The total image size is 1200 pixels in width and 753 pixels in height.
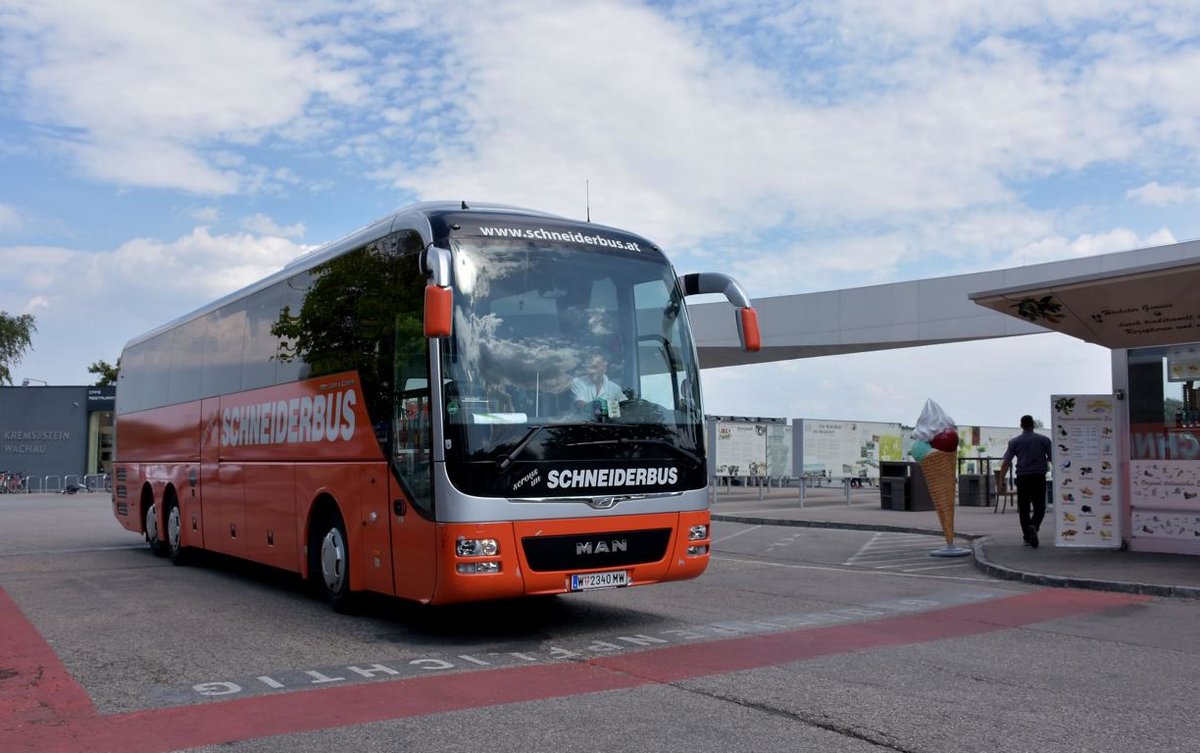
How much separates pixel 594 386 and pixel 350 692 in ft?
10.0

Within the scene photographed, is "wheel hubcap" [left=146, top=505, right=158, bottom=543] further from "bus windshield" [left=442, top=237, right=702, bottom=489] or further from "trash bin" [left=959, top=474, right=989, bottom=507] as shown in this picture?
"trash bin" [left=959, top=474, right=989, bottom=507]

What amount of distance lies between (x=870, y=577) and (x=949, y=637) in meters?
4.64

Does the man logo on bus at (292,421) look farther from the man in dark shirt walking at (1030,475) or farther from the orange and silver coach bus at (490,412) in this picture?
the man in dark shirt walking at (1030,475)

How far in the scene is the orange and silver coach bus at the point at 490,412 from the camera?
791 cm

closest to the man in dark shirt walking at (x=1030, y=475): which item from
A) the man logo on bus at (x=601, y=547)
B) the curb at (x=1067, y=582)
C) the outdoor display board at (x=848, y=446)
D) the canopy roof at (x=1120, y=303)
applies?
the curb at (x=1067, y=582)

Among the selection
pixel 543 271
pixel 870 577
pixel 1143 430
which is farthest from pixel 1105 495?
pixel 543 271

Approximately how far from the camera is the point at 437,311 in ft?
24.5

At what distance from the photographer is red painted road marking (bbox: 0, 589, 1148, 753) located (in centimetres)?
560

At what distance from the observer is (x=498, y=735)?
5.44m

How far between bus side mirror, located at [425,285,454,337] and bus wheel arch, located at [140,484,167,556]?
973 cm

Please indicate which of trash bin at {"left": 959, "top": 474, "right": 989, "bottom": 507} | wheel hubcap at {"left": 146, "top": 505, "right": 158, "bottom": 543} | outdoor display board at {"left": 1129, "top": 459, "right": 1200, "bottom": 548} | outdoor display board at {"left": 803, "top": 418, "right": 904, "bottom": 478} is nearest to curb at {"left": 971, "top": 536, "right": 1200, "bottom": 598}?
outdoor display board at {"left": 1129, "top": 459, "right": 1200, "bottom": 548}

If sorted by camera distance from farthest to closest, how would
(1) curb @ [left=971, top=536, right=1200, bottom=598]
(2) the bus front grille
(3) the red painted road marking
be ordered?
(1) curb @ [left=971, top=536, right=1200, bottom=598]
(2) the bus front grille
(3) the red painted road marking

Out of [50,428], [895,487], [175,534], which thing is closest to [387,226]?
[175,534]

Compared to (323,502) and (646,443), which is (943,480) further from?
(323,502)
